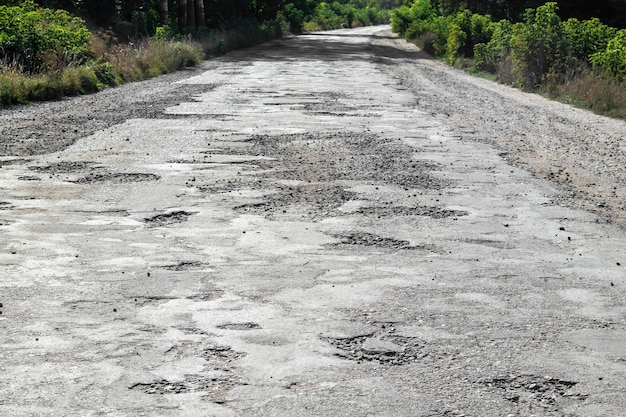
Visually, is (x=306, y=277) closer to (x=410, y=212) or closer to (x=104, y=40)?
(x=410, y=212)

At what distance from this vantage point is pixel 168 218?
6.84m

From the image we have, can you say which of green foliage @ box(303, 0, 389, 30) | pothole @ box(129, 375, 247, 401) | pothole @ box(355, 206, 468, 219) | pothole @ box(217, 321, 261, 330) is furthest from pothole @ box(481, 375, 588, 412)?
green foliage @ box(303, 0, 389, 30)

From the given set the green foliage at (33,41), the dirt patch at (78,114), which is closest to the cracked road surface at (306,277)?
the dirt patch at (78,114)

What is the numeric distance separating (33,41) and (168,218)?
1395 centimetres

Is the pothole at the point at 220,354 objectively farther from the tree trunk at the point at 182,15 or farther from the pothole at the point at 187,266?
the tree trunk at the point at 182,15

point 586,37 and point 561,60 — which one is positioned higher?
point 586,37

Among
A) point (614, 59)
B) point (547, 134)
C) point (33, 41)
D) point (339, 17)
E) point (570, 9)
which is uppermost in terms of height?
point (570, 9)

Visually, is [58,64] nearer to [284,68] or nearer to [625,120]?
[284,68]

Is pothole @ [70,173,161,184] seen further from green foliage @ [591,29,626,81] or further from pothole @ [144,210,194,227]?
green foliage @ [591,29,626,81]

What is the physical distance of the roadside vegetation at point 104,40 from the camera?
1797 centimetres

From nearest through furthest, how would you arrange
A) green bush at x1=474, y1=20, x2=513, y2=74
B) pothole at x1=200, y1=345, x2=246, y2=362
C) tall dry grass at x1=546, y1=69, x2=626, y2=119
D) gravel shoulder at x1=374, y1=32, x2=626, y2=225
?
pothole at x1=200, y1=345, x2=246, y2=362
gravel shoulder at x1=374, y1=32, x2=626, y2=225
tall dry grass at x1=546, y1=69, x2=626, y2=119
green bush at x1=474, y1=20, x2=513, y2=74

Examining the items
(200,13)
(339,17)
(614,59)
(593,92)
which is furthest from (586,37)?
(339,17)

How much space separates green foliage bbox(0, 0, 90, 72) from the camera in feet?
62.4

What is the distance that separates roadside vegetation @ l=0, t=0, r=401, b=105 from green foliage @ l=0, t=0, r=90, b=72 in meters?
0.02
